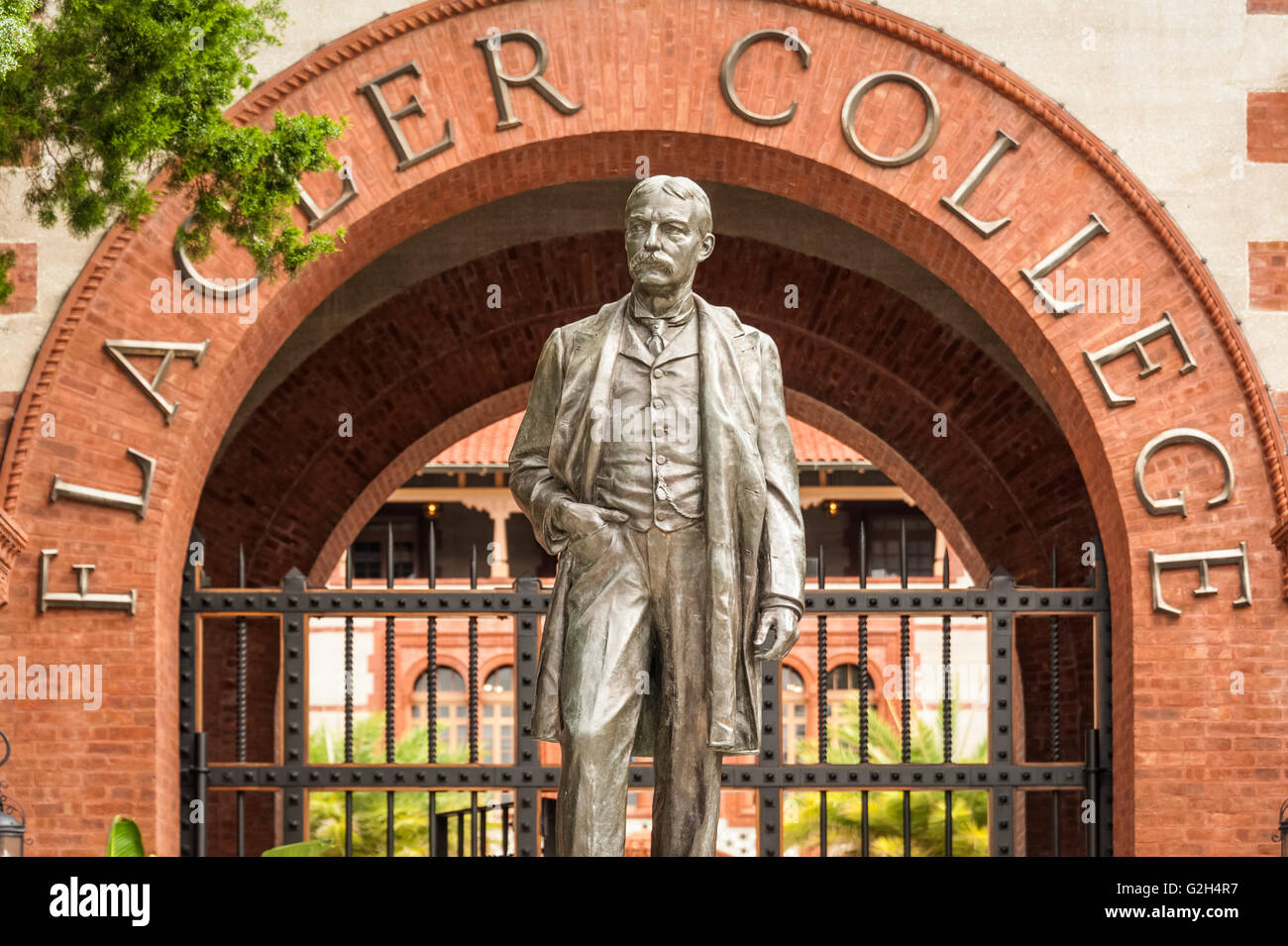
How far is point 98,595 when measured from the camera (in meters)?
12.5

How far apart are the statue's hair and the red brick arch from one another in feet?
22.0

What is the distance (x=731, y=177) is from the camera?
13711 mm

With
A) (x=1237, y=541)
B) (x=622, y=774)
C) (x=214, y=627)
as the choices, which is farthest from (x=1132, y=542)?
(x=214, y=627)

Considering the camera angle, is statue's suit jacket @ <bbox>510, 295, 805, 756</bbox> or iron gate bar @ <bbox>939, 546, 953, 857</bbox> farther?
iron gate bar @ <bbox>939, 546, 953, 857</bbox>

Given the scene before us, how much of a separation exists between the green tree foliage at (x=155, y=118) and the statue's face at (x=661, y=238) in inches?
149

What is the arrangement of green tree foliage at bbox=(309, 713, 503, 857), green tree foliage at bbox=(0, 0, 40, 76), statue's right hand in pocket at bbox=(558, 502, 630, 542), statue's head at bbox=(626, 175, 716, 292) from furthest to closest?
1. green tree foliage at bbox=(309, 713, 503, 857)
2. green tree foliage at bbox=(0, 0, 40, 76)
3. statue's head at bbox=(626, 175, 716, 292)
4. statue's right hand in pocket at bbox=(558, 502, 630, 542)

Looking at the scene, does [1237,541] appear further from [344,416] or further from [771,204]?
[344,416]

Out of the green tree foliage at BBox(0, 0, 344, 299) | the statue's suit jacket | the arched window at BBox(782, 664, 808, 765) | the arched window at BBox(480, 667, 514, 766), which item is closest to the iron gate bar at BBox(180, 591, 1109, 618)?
the green tree foliage at BBox(0, 0, 344, 299)

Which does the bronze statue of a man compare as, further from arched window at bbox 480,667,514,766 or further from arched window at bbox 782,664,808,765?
arched window at bbox 480,667,514,766

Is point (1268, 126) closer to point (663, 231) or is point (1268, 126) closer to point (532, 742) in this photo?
point (532, 742)

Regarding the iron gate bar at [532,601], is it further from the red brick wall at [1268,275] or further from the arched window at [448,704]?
the arched window at [448,704]

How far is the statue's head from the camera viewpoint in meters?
6.48

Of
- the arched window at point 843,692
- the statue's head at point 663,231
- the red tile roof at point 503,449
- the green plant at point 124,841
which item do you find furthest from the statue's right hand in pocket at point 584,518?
the arched window at point 843,692

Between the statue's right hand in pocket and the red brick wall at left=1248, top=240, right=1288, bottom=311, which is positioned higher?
the red brick wall at left=1248, top=240, right=1288, bottom=311
